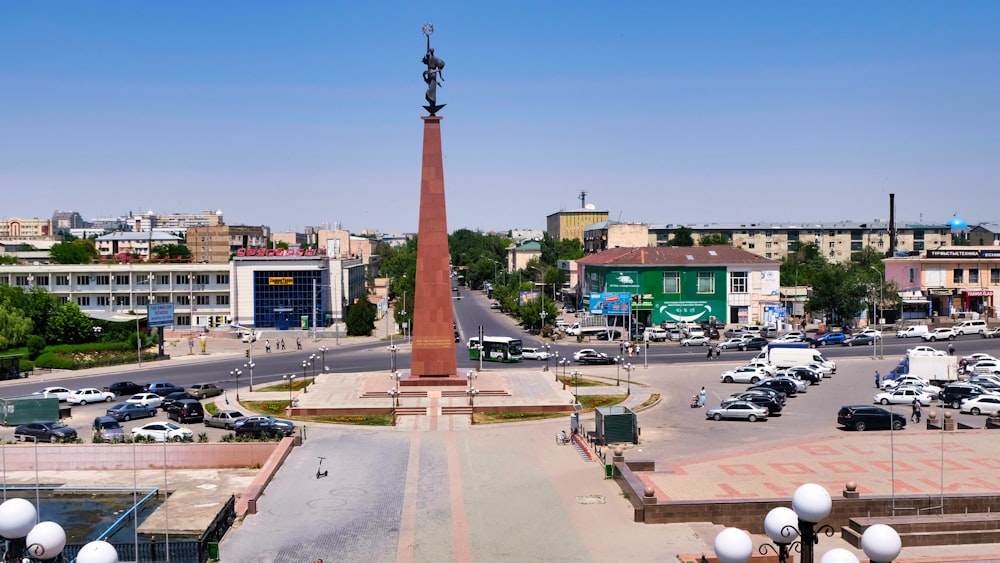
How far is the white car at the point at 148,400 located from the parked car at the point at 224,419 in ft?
14.6

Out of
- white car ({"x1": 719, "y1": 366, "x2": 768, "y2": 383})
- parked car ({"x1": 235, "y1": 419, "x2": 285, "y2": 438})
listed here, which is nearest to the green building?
white car ({"x1": 719, "y1": 366, "x2": 768, "y2": 383})

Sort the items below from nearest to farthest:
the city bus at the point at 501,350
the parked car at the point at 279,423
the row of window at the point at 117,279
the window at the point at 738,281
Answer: the parked car at the point at 279,423 < the city bus at the point at 501,350 < the window at the point at 738,281 < the row of window at the point at 117,279

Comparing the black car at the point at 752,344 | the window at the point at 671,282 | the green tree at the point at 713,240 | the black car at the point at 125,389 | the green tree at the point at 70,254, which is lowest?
the black car at the point at 125,389

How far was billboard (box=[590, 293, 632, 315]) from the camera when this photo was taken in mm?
77625

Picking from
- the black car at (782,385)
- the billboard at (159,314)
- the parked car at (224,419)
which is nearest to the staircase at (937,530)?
the black car at (782,385)

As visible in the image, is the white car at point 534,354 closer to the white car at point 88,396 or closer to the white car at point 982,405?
the white car at point 88,396

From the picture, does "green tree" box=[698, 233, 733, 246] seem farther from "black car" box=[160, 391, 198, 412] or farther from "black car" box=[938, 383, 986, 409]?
"black car" box=[160, 391, 198, 412]

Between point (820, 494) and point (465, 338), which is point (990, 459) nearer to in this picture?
point (820, 494)

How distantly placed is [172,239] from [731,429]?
451ft

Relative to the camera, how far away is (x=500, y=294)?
106375 millimetres

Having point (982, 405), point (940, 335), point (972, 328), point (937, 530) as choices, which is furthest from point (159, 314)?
point (972, 328)

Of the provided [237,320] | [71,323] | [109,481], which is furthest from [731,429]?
[237,320]

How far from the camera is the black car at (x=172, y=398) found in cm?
4321

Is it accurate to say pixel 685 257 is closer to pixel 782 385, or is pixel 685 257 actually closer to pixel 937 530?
pixel 782 385
